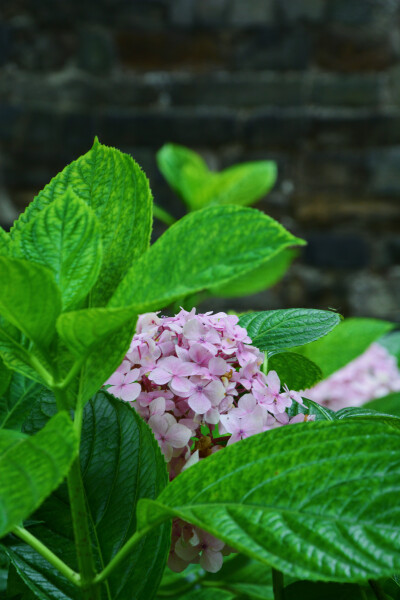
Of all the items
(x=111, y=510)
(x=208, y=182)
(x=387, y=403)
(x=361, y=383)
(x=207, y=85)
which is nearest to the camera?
(x=111, y=510)

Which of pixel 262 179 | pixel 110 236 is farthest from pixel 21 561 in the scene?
pixel 262 179

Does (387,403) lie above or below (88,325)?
below

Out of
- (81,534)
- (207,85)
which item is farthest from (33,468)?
(207,85)

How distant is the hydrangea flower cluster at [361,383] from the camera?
1.10 m

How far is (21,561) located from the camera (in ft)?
1.11

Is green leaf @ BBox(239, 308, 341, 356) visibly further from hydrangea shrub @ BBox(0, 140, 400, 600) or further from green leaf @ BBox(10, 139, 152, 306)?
green leaf @ BBox(10, 139, 152, 306)

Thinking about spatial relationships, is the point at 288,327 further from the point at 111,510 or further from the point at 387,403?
the point at 387,403

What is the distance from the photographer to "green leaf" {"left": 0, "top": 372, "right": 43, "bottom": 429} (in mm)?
401

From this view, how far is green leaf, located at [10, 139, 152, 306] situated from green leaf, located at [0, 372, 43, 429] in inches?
4.5

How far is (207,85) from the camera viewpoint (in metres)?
2.68

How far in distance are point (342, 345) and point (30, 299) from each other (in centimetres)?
59

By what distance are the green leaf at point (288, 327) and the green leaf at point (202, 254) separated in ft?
0.43

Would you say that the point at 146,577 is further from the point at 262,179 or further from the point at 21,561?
the point at 262,179

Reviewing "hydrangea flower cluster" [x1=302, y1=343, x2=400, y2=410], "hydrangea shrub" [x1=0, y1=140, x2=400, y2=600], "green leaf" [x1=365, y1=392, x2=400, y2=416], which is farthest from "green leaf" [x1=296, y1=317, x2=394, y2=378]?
"hydrangea shrub" [x1=0, y1=140, x2=400, y2=600]
